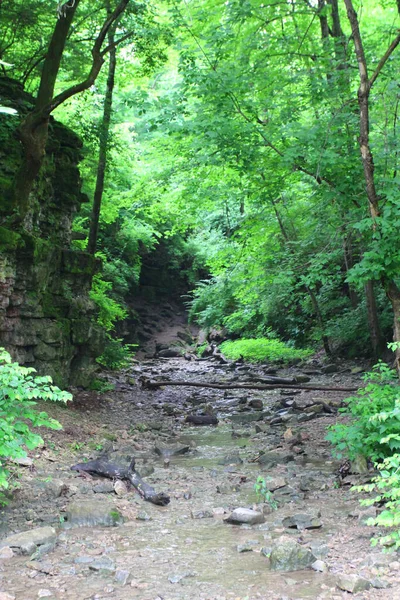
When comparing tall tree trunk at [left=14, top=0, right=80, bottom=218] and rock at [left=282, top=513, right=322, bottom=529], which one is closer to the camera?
rock at [left=282, top=513, right=322, bottom=529]

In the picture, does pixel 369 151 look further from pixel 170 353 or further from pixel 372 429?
pixel 170 353

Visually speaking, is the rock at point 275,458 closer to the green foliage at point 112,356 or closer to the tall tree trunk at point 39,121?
the tall tree trunk at point 39,121

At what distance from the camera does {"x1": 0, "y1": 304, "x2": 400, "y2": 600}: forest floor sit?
3.83 meters

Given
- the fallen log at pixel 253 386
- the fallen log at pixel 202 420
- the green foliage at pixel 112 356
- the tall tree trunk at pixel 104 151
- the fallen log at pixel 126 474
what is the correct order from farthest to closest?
1. the green foliage at pixel 112 356
2. the tall tree trunk at pixel 104 151
3. the fallen log at pixel 253 386
4. the fallen log at pixel 202 420
5. the fallen log at pixel 126 474

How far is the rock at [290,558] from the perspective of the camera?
4055mm

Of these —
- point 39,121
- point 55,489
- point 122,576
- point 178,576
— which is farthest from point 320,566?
point 39,121

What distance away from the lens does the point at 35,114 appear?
879 centimetres

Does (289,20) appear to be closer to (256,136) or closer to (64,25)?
(256,136)

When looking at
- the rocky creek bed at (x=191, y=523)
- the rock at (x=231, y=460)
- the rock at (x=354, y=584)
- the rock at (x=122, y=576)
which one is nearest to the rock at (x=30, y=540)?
the rocky creek bed at (x=191, y=523)

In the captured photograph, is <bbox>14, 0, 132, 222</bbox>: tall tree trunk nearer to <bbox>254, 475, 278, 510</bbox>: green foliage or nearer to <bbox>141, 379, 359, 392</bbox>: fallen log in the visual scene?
<bbox>254, 475, 278, 510</bbox>: green foliage

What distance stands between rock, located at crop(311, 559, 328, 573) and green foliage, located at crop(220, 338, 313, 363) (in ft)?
48.9

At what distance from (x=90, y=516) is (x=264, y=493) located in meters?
2.06

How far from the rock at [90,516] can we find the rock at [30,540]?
37cm

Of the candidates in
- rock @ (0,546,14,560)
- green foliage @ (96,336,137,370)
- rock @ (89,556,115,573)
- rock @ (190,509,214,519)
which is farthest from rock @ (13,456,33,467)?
green foliage @ (96,336,137,370)
